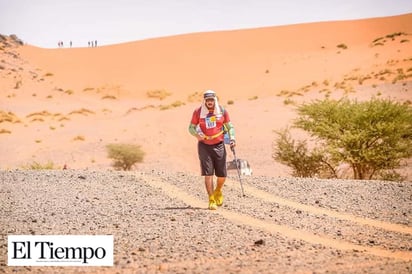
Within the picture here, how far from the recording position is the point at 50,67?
76.1 m

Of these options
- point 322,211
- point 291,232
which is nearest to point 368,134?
point 322,211

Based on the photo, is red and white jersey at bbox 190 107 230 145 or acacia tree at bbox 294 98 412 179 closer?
red and white jersey at bbox 190 107 230 145

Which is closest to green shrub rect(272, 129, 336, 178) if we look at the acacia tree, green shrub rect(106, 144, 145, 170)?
the acacia tree

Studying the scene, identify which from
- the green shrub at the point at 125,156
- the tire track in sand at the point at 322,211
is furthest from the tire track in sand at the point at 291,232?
the green shrub at the point at 125,156

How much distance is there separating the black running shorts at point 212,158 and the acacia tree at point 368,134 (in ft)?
29.9

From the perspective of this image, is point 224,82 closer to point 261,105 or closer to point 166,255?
point 261,105

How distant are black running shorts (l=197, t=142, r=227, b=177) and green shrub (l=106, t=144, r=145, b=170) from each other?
17.3 metres

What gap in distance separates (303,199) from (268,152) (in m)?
17.0

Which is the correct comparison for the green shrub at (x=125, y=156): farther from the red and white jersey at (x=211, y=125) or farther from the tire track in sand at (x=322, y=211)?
the red and white jersey at (x=211, y=125)

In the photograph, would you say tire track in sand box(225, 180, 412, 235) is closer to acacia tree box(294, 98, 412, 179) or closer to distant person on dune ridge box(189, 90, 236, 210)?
distant person on dune ridge box(189, 90, 236, 210)

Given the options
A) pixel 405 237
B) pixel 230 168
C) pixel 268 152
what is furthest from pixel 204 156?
pixel 268 152

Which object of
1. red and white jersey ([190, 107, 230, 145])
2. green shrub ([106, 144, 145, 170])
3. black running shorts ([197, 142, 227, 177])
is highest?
red and white jersey ([190, 107, 230, 145])

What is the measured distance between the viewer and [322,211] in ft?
32.7

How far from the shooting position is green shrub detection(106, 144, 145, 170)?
26.6 meters
